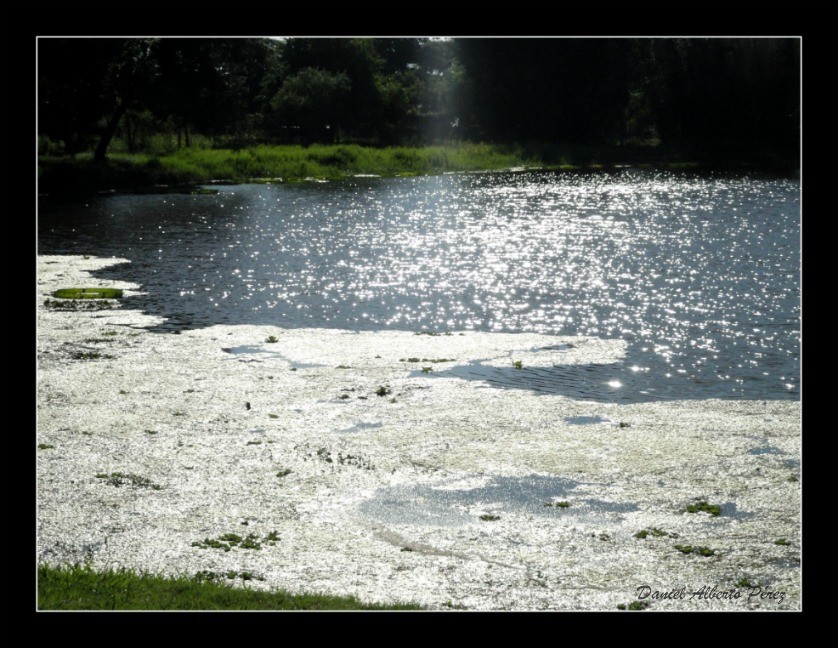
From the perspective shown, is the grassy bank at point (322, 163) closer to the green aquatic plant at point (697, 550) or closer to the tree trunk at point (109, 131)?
the tree trunk at point (109, 131)

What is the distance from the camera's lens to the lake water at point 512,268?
18203mm

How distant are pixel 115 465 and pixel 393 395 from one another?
4658 mm

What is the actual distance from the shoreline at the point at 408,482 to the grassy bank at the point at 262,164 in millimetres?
40767

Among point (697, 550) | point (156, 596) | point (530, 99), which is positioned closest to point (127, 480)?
point (156, 596)

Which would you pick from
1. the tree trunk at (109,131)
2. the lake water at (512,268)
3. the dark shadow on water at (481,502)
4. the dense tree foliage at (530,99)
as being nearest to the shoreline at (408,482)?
the dark shadow on water at (481,502)

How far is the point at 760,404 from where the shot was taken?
49.6 feet

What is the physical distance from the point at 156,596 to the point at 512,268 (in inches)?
830

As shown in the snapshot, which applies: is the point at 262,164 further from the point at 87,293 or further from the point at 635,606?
the point at 635,606
